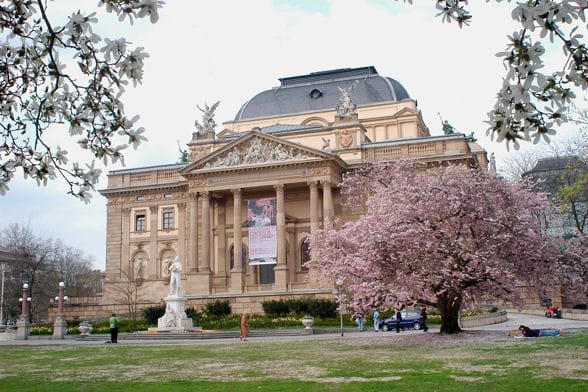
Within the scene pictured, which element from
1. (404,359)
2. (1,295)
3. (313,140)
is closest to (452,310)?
(404,359)

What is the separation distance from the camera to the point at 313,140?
67500mm

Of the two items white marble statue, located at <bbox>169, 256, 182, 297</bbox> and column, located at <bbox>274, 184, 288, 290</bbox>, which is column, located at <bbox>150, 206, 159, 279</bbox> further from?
white marble statue, located at <bbox>169, 256, 182, 297</bbox>

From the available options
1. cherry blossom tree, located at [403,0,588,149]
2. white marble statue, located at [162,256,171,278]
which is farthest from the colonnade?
cherry blossom tree, located at [403,0,588,149]

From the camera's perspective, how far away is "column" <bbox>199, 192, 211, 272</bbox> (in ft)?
209

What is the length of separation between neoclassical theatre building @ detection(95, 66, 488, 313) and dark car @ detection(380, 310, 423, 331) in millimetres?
11256

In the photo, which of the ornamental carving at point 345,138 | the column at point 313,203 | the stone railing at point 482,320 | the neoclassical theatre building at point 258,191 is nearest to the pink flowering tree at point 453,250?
the stone railing at point 482,320

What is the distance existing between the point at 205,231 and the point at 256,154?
27.7ft

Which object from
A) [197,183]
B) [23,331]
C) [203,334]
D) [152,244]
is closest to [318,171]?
[197,183]

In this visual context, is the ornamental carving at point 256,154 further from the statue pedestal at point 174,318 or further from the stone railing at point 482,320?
the stone railing at point 482,320

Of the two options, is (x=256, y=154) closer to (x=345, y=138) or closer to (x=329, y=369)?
(x=345, y=138)

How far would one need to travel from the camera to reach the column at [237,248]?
200ft

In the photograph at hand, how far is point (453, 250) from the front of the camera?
95.3ft

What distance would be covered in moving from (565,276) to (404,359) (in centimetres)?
1487

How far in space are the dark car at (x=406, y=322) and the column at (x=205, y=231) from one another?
921 inches
